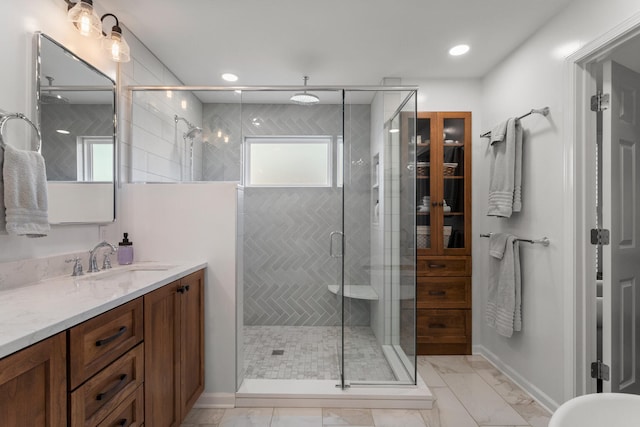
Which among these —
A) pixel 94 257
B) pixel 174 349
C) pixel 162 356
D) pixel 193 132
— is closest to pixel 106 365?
pixel 162 356

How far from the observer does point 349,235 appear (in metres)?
2.50

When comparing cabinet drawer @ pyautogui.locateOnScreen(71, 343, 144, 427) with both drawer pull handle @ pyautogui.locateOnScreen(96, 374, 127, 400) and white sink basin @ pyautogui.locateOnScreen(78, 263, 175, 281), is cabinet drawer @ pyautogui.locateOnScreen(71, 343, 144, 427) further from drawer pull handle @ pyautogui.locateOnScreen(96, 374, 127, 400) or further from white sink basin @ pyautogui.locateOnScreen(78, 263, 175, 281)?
white sink basin @ pyautogui.locateOnScreen(78, 263, 175, 281)

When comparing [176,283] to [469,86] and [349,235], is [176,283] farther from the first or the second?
[469,86]

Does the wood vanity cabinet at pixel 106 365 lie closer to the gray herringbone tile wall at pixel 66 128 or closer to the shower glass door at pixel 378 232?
the gray herringbone tile wall at pixel 66 128

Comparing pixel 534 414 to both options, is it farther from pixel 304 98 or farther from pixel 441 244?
pixel 304 98

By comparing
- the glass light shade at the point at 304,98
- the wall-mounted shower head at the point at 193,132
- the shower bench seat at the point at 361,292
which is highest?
the glass light shade at the point at 304,98

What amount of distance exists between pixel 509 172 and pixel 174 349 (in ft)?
8.23

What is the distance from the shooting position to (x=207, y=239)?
87.3 inches

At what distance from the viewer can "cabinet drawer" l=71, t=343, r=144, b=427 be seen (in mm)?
1022

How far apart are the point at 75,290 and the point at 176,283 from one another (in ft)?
1.52

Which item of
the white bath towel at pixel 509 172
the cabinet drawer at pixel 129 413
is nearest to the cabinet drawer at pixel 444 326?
the white bath towel at pixel 509 172

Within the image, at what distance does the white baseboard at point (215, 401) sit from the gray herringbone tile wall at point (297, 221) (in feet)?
3.15

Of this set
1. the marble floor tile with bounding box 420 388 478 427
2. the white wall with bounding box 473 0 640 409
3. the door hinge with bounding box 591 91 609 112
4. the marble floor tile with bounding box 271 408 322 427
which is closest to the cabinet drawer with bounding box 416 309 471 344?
the white wall with bounding box 473 0 640 409

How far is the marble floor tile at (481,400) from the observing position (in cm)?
A: 207
